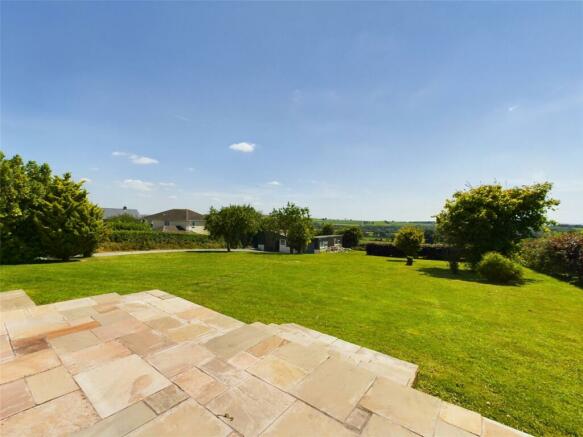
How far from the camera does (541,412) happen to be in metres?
2.99

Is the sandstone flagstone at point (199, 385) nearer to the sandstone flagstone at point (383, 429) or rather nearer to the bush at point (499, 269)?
the sandstone flagstone at point (383, 429)

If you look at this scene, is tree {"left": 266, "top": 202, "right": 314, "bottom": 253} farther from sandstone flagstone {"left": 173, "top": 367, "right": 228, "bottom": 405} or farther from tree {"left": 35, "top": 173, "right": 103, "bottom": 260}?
sandstone flagstone {"left": 173, "top": 367, "right": 228, "bottom": 405}

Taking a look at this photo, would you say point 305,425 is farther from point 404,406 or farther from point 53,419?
point 53,419

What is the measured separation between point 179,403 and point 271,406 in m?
0.90

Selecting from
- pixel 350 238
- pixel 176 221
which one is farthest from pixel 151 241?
pixel 350 238

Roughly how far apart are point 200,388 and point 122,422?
2.28ft

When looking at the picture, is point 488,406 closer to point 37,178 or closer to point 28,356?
point 28,356

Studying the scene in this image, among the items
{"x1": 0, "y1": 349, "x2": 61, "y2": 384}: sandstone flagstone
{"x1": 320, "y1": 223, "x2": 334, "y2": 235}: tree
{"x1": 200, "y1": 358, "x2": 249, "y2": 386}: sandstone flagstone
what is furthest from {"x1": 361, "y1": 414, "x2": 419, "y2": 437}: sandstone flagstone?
{"x1": 320, "y1": 223, "x2": 334, "y2": 235}: tree

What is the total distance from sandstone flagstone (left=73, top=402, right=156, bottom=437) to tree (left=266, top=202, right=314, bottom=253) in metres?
28.0

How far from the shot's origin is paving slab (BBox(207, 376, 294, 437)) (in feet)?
7.04

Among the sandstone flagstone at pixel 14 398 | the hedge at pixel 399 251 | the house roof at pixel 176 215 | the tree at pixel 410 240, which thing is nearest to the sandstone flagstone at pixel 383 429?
the sandstone flagstone at pixel 14 398

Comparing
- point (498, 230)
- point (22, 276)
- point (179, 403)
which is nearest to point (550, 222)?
point (498, 230)

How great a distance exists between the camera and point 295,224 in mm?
30375

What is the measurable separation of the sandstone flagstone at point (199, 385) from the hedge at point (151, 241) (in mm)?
26103
